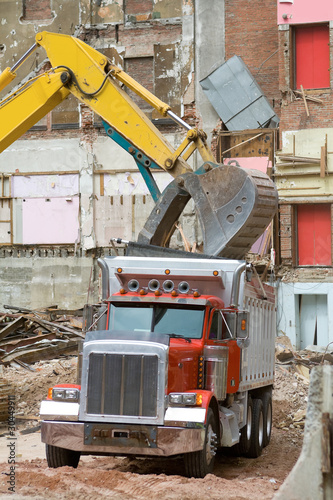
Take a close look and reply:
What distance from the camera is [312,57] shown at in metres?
31.4

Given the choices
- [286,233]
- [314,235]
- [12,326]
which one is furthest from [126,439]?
[314,235]

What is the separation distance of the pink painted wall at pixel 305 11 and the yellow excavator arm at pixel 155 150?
56.4 ft

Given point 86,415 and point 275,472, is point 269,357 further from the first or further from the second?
point 86,415

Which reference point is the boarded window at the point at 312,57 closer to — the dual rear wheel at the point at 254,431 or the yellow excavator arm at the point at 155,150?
the yellow excavator arm at the point at 155,150

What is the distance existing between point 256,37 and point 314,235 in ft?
28.2

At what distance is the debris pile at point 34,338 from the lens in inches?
886

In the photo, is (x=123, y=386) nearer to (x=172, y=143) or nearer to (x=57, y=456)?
(x=57, y=456)

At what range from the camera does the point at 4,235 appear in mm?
35656

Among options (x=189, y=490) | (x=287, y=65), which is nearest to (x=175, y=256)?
(x=189, y=490)

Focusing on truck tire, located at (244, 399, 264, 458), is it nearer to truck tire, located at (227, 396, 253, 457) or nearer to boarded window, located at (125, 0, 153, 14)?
truck tire, located at (227, 396, 253, 457)

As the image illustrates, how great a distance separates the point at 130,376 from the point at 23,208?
25605 mm

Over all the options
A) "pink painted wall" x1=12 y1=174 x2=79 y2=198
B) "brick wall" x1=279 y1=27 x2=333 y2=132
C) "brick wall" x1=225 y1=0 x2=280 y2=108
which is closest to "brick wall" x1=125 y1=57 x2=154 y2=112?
"brick wall" x1=225 y1=0 x2=280 y2=108

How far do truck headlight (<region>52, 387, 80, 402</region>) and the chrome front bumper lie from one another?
33 cm

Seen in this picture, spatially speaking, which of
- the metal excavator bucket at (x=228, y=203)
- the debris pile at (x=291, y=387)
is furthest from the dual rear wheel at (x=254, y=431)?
the metal excavator bucket at (x=228, y=203)
